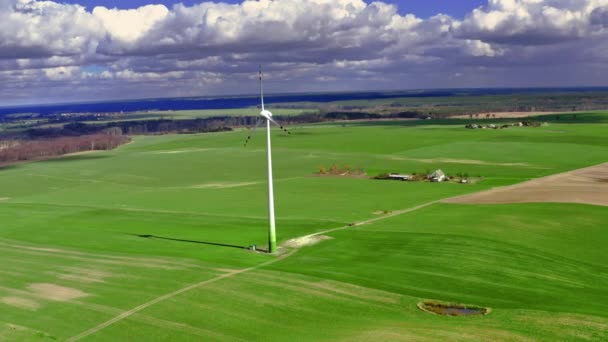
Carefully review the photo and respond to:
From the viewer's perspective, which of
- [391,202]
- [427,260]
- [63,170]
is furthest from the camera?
[63,170]

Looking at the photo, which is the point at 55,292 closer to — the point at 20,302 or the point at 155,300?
the point at 20,302

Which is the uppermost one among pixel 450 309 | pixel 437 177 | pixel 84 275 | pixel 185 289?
pixel 437 177

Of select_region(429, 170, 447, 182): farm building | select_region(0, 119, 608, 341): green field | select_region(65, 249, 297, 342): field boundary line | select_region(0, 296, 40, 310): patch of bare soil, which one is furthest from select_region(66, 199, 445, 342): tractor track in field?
select_region(429, 170, 447, 182): farm building

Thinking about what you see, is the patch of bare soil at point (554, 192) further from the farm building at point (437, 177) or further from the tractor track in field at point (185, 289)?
the tractor track in field at point (185, 289)

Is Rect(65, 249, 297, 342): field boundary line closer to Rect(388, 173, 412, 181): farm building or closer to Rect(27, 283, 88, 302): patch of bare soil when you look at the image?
Rect(27, 283, 88, 302): patch of bare soil

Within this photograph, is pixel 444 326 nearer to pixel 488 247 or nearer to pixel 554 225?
pixel 488 247

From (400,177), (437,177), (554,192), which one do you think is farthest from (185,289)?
(400,177)

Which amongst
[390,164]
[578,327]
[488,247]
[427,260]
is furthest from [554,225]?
[390,164]
